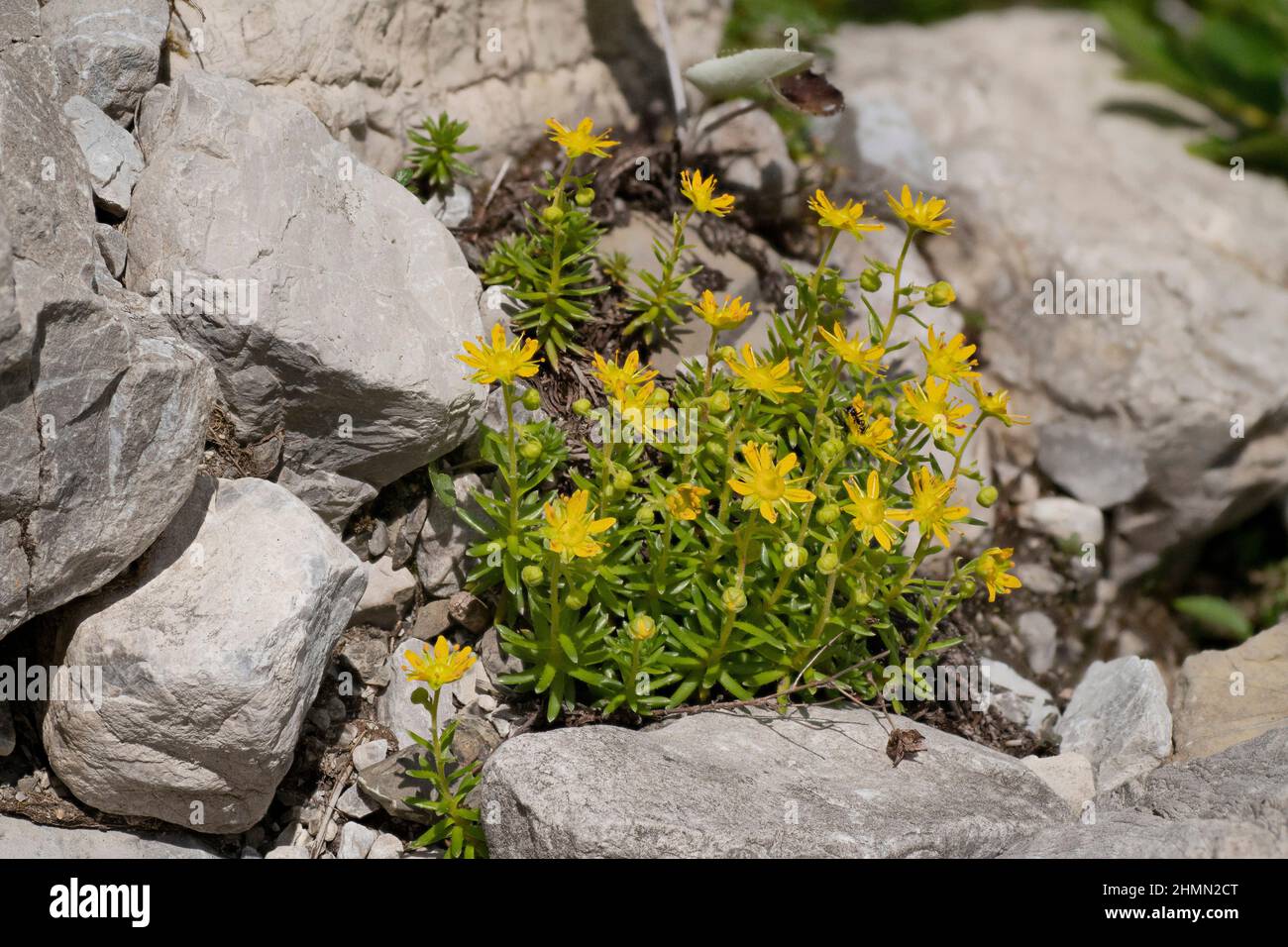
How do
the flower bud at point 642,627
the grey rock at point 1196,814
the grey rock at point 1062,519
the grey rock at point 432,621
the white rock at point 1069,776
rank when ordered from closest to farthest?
the grey rock at point 1196,814 → the flower bud at point 642,627 → the white rock at point 1069,776 → the grey rock at point 432,621 → the grey rock at point 1062,519

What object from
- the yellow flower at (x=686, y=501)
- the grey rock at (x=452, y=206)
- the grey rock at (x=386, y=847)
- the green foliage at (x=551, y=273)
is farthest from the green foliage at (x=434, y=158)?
the grey rock at (x=386, y=847)

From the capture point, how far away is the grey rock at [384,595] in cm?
402

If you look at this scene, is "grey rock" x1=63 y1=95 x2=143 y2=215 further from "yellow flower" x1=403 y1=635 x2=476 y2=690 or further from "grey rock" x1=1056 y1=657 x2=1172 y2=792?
"grey rock" x1=1056 y1=657 x2=1172 y2=792

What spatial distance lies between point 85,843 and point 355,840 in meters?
0.80

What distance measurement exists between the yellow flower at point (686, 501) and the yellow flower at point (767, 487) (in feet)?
0.48

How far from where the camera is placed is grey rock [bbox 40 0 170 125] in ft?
12.4

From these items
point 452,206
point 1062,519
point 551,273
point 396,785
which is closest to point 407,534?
point 396,785

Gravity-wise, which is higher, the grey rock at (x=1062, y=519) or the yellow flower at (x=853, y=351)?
the yellow flower at (x=853, y=351)

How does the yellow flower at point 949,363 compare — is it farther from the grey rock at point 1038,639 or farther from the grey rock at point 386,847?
the grey rock at point 386,847

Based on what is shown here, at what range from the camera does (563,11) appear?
17.3 ft

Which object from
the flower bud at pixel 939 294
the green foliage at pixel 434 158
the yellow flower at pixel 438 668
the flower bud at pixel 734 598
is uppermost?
the green foliage at pixel 434 158

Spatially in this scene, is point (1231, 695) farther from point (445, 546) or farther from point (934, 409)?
point (445, 546)

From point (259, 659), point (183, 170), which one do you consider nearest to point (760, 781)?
point (259, 659)

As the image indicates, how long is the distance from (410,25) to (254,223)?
1441mm
